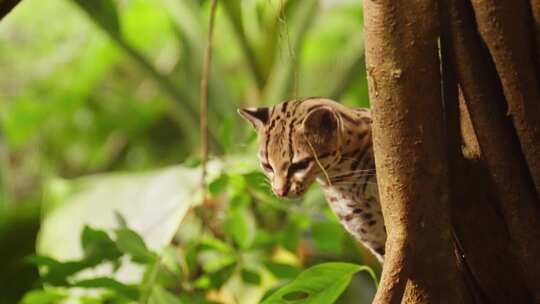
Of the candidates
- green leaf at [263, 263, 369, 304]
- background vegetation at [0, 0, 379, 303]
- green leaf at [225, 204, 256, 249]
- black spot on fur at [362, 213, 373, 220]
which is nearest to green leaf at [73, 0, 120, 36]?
background vegetation at [0, 0, 379, 303]

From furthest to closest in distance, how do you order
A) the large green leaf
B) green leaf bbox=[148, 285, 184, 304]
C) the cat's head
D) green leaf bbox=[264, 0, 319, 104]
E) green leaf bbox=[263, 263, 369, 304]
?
green leaf bbox=[264, 0, 319, 104] < the large green leaf < green leaf bbox=[148, 285, 184, 304] < the cat's head < green leaf bbox=[263, 263, 369, 304]

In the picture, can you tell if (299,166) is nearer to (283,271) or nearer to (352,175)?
(352,175)

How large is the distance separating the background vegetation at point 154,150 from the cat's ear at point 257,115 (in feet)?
0.25

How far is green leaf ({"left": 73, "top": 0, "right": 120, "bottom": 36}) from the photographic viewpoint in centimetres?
141

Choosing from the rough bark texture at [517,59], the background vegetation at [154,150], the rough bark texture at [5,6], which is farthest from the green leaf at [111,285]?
the rough bark texture at [517,59]

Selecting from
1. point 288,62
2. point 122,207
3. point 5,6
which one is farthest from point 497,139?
point 122,207

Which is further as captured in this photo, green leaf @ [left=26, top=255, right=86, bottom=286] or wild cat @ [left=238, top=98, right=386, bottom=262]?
green leaf @ [left=26, top=255, right=86, bottom=286]

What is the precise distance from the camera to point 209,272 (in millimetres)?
1111

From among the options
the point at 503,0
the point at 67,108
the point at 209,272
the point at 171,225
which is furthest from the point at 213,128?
the point at 503,0

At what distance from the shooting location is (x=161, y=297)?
93cm

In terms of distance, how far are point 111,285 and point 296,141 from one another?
30 cm

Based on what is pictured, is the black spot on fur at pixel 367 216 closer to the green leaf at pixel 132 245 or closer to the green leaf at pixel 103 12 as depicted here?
the green leaf at pixel 132 245

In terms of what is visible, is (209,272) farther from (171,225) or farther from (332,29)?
(332,29)

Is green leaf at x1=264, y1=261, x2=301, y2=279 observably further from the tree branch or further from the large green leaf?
the tree branch
